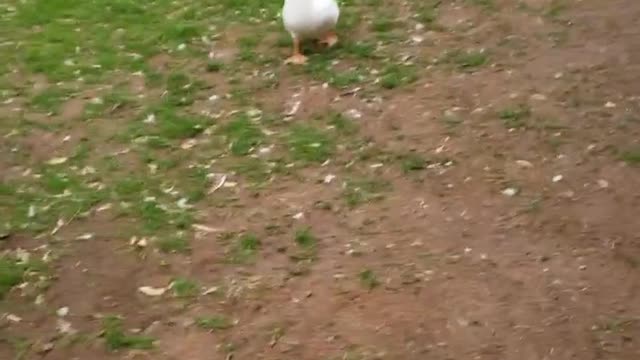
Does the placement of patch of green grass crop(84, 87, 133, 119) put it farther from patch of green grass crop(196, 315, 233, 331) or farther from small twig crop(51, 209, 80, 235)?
patch of green grass crop(196, 315, 233, 331)

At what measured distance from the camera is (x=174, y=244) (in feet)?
8.13

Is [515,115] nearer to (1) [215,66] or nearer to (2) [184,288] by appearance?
(1) [215,66]

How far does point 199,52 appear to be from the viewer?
11.4ft

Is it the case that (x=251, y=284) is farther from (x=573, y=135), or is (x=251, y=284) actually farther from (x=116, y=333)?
(x=573, y=135)

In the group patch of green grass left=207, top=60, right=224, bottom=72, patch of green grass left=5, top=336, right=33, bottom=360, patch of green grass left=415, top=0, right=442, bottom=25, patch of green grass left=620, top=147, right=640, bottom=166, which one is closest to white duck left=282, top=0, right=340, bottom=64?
patch of green grass left=207, top=60, right=224, bottom=72

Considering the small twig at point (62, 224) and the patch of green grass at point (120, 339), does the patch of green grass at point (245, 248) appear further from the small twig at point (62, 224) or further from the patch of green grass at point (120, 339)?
the small twig at point (62, 224)

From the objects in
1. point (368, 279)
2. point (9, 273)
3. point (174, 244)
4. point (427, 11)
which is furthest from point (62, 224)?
point (427, 11)

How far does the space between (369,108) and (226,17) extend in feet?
3.20

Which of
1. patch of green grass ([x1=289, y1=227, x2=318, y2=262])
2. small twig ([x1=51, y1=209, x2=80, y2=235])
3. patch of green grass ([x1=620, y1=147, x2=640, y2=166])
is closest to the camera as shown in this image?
patch of green grass ([x1=289, y1=227, x2=318, y2=262])

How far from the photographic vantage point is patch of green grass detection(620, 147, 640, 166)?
8.91ft

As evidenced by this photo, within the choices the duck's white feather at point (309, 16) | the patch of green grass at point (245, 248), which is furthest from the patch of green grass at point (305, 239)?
the duck's white feather at point (309, 16)

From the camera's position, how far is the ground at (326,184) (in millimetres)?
2201

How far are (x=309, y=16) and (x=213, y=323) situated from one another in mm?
1342

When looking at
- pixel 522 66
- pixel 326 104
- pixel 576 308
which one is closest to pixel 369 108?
pixel 326 104
